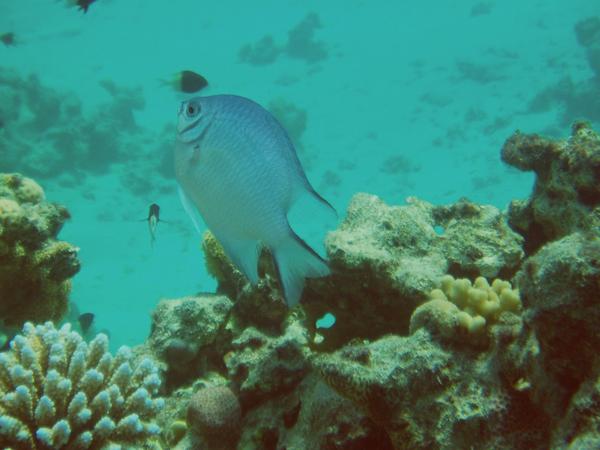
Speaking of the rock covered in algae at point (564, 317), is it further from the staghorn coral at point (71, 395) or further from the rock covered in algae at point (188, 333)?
the rock covered in algae at point (188, 333)

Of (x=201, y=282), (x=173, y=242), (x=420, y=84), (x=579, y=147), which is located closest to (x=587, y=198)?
(x=579, y=147)

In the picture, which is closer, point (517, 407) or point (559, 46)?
point (517, 407)

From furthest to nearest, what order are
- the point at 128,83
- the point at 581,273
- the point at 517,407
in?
1. the point at 128,83
2. the point at 517,407
3. the point at 581,273

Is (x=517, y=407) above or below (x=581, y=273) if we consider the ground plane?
below

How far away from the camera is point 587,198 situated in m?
3.73

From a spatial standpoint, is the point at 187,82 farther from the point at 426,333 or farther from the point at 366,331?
the point at 426,333

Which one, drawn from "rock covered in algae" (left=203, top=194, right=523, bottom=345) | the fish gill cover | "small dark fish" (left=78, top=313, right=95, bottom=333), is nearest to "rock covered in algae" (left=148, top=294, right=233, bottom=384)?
the fish gill cover

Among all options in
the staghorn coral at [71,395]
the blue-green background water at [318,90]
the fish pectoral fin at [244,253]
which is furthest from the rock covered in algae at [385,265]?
the blue-green background water at [318,90]

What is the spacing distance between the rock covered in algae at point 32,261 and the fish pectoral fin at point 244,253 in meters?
2.65

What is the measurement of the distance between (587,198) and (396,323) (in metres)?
1.90

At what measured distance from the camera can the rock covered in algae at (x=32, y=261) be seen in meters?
3.86

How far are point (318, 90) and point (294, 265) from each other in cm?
4276

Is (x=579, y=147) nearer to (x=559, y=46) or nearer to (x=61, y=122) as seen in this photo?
(x=61, y=122)

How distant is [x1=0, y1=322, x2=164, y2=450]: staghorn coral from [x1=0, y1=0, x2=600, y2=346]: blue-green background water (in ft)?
43.4
